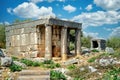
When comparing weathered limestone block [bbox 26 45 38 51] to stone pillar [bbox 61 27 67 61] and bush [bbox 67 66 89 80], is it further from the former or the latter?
bush [bbox 67 66 89 80]

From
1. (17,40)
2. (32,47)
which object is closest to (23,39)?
(17,40)

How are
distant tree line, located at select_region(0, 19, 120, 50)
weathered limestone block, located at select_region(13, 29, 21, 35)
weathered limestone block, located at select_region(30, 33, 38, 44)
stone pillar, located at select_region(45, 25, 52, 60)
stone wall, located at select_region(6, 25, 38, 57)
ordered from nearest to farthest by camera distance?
stone pillar, located at select_region(45, 25, 52, 60) → weathered limestone block, located at select_region(30, 33, 38, 44) → stone wall, located at select_region(6, 25, 38, 57) → weathered limestone block, located at select_region(13, 29, 21, 35) → distant tree line, located at select_region(0, 19, 120, 50)

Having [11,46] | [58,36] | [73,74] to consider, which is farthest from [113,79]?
[11,46]

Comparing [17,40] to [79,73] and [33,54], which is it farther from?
[79,73]

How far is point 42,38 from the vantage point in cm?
2850

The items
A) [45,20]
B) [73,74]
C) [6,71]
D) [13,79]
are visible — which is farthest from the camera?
[45,20]

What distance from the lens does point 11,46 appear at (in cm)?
3133

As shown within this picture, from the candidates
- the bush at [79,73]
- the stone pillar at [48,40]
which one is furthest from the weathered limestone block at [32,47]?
the bush at [79,73]

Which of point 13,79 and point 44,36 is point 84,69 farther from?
point 44,36

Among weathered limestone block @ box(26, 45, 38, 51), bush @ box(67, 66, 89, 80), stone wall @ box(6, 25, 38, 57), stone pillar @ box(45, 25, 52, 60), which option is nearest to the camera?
bush @ box(67, 66, 89, 80)

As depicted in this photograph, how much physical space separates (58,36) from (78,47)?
10.4ft

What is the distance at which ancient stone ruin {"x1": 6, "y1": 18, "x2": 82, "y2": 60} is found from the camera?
2697 centimetres

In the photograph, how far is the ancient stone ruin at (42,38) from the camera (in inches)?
1062

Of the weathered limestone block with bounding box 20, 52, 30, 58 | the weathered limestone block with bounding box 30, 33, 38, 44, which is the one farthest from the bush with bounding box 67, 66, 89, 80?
the weathered limestone block with bounding box 20, 52, 30, 58
